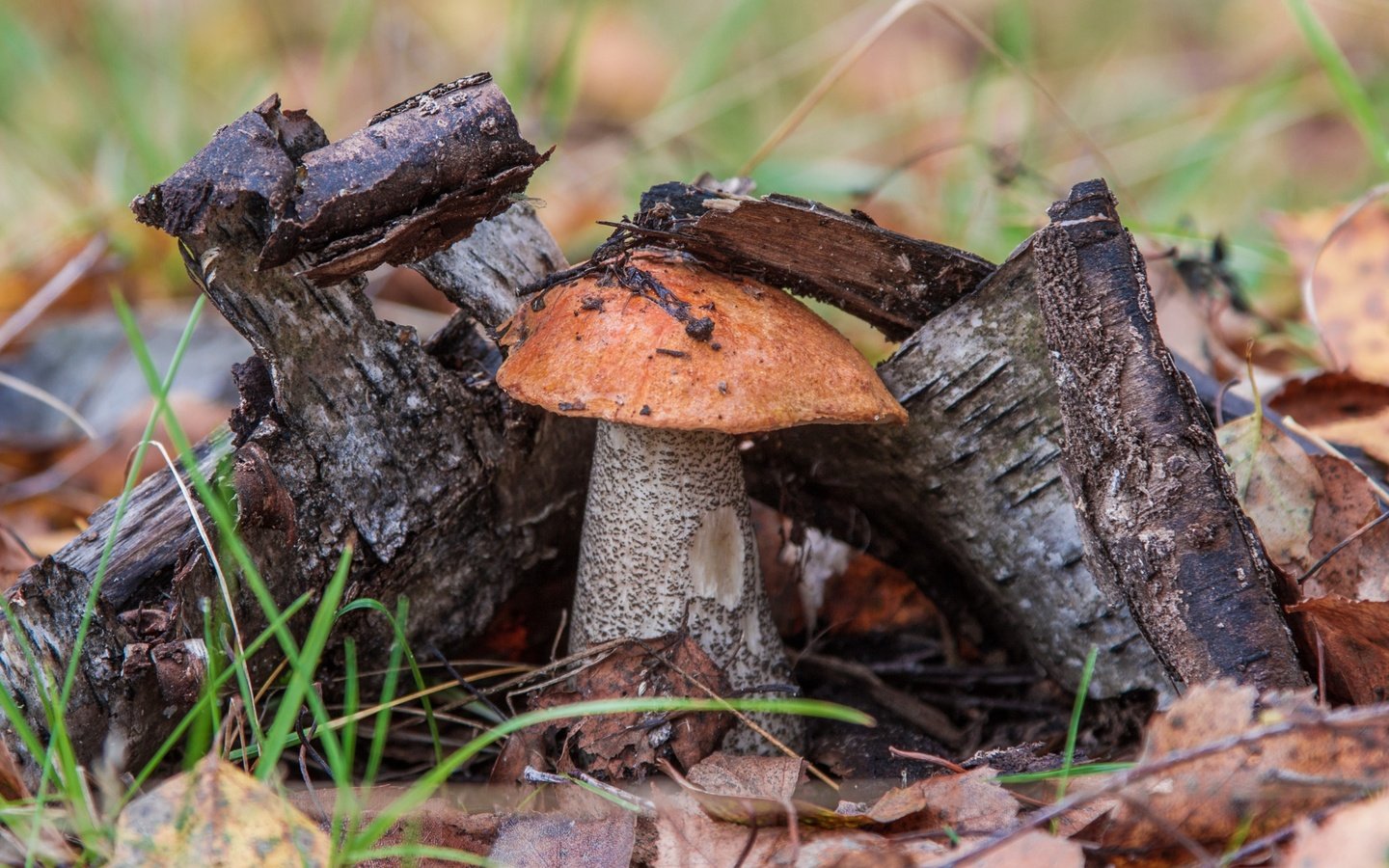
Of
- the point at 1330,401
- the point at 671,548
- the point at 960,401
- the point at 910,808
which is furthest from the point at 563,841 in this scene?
the point at 1330,401

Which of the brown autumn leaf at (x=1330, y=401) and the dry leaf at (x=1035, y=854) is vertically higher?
the brown autumn leaf at (x=1330, y=401)

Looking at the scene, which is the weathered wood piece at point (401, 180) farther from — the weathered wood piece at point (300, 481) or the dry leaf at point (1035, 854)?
the dry leaf at point (1035, 854)

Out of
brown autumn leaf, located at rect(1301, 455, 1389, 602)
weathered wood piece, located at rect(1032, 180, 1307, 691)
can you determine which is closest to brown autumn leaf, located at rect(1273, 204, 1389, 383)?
brown autumn leaf, located at rect(1301, 455, 1389, 602)

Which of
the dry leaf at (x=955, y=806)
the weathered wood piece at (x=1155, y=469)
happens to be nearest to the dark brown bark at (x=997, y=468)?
the weathered wood piece at (x=1155, y=469)

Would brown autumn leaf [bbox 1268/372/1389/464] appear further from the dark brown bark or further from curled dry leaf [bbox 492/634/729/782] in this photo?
curled dry leaf [bbox 492/634/729/782]

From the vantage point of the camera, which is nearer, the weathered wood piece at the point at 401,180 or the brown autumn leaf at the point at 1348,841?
the brown autumn leaf at the point at 1348,841

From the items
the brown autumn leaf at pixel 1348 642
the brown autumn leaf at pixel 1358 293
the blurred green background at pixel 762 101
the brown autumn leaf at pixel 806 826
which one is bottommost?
the brown autumn leaf at pixel 806 826

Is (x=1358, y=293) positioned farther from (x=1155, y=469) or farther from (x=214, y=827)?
(x=214, y=827)

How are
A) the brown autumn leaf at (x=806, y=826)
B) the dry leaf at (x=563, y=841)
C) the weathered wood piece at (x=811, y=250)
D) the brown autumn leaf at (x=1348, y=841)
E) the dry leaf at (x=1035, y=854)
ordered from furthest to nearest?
the weathered wood piece at (x=811, y=250), the dry leaf at (x=563, y=841), the brown autumn leaf at (x=806, y=826), the dry leaf at (x=1035, y=854), the brown autumn leaf at (x=1348, y=841)
